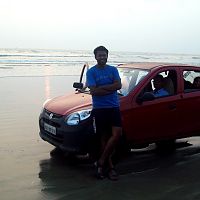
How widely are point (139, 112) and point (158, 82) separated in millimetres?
869

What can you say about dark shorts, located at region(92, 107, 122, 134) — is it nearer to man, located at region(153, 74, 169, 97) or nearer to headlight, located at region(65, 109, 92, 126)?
headlight, located at region(65, 109, 92, 126)

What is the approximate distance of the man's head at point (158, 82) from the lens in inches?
293

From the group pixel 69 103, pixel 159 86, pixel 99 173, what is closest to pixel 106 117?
pixel 99 173

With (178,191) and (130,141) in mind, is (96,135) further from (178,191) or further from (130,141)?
(178,191)

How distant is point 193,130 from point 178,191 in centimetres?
223

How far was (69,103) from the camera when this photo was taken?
7023 millimetres

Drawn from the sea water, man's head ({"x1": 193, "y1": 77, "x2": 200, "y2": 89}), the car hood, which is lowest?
the sea water

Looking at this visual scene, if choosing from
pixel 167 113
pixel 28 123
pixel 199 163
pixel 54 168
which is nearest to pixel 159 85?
pixel 167 113

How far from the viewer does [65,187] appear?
573 cm

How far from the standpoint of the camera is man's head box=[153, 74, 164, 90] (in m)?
7.44

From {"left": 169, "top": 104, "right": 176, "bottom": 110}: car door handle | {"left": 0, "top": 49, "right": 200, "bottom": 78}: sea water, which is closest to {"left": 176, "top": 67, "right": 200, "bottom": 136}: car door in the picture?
{"left": 169, "top": 104, "right": 176, "bottom": 110}: car door handle

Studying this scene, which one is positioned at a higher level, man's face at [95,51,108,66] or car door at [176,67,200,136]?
man's face at [95,51,108,66]

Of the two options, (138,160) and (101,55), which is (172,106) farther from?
(101,55)

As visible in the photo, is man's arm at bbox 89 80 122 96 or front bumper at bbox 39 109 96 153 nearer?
man's arm at bbox 89 80 122 96
